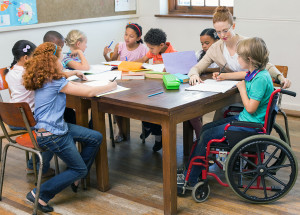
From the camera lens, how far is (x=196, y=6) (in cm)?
552

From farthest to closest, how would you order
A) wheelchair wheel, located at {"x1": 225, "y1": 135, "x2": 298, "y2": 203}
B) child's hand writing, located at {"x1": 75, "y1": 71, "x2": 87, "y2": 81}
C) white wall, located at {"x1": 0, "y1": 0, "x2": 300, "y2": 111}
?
white wall, located at {"x1": 0, "y1": 0, "x2": 300, "y2": 111}, child's hand writing, located at {"x1": 75, "y1": 71, "x2": 87, "y2": 81}, wheelchair wheel, located at {"x1": 225, "y1": 135, "x2": 298, "y2": 203}

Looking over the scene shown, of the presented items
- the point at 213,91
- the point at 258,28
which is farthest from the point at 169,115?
the point at 258,28

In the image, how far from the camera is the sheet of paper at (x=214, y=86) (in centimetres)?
288

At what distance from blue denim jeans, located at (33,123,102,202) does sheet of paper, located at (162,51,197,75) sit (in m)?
0.80

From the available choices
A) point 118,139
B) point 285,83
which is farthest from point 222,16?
point 118,139

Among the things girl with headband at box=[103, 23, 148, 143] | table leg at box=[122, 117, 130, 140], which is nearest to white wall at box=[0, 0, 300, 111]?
girl with headband at box=[103, 23, 148, 143]

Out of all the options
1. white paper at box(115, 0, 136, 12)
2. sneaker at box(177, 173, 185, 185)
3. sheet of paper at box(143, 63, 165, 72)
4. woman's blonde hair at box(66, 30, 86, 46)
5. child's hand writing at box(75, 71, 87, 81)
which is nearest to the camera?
sneaker at box(177, 173, 185, 185)

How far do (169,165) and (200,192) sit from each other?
0.38 metres

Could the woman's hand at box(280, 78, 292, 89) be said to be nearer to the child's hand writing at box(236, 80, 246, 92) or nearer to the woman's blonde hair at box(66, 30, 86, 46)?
the child's hand writing at box(236, 80, 246, 92)

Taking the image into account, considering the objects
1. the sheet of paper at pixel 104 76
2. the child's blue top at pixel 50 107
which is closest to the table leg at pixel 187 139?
the sheet of paper at pixel 104 76

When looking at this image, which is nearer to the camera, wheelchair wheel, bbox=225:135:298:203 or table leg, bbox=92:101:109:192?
wheelchair wheel, bbox=225:135:298:203

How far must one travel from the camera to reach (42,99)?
2.71 metres

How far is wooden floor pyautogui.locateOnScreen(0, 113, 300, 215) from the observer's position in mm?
2826

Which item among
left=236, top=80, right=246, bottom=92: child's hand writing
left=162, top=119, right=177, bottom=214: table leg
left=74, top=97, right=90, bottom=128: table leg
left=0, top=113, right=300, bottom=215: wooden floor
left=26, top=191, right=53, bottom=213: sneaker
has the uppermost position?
left=236, top=80, right=246, bottom=92: child's hand writing
